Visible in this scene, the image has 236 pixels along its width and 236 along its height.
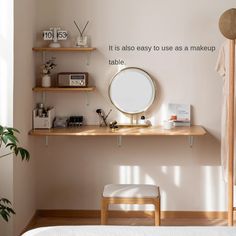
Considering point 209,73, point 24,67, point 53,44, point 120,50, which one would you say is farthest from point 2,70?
point 209,73

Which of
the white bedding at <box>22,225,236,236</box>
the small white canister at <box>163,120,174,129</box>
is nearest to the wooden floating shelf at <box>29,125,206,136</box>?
the small white canister at <box>163,120,174,129</box>

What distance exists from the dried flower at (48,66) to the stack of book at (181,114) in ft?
3.56

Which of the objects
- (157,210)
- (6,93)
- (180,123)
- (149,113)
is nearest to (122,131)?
(149,113)

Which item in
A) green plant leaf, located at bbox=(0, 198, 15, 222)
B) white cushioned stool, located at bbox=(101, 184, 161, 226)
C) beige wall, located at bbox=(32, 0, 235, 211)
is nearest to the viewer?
green plant leaf, located at bbox=(0, 198, 15, 222)

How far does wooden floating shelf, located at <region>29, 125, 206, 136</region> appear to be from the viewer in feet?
14.8

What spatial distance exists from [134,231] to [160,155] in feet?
7.49

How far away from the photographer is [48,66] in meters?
4.82

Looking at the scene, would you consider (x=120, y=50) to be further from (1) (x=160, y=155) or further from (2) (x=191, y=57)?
(1) (x=160, y=155)

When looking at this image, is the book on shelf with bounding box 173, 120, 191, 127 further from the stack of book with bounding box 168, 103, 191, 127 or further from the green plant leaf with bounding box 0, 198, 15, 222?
the green plant leaf with bounding box 0, 198, 15, 222

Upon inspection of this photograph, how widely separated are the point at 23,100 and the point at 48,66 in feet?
1.74

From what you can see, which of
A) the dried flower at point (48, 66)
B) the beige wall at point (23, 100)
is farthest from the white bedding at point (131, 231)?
the dried flower at point (48, 66)

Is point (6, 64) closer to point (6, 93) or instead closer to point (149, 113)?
point (6, 93)

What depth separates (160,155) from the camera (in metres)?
4.92

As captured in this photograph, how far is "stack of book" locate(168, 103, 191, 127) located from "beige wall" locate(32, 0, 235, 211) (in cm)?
6
